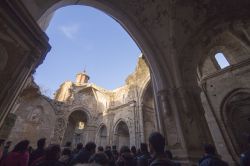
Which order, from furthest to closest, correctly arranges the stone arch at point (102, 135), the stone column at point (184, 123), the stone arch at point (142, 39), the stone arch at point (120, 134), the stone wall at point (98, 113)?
the stone arch at point (102, 135) → the stone arch at point (120, 134) → the stone wall at point (98, 113) → the stone arch at point (142, 39) → the stone column at point (184, 123)

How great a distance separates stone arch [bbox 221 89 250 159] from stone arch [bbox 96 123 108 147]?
11.8 m

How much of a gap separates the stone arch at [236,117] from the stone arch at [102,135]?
1178 centimetres

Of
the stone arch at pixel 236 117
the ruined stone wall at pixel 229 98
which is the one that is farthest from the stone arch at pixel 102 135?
the stone arch at pixel 236 117

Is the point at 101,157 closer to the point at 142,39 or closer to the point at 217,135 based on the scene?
the point at 142,39

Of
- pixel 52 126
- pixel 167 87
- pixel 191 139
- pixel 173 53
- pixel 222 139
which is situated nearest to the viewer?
pixel 191 139

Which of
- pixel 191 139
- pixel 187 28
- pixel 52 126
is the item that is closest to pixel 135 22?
pixel 187 28

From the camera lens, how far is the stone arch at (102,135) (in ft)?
54.0

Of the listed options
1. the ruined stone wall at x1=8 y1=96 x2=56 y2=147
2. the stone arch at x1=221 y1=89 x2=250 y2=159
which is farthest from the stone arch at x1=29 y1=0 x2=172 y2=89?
the ruined stone wall at x1=8 y1=96 x2=56 y2=147

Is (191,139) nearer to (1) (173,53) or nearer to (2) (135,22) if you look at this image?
(1) (173,53)

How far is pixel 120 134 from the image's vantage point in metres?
15.7

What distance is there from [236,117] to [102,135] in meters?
13.0

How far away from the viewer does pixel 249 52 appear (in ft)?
25.7

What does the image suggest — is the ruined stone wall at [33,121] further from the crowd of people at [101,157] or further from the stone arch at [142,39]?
the stone arch at [142,39]

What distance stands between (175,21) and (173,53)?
1.25 m
